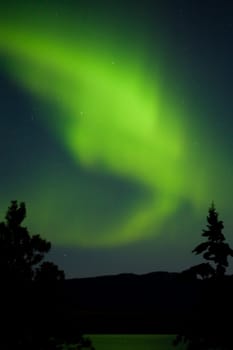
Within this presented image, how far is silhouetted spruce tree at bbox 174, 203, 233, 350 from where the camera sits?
23.3 metres

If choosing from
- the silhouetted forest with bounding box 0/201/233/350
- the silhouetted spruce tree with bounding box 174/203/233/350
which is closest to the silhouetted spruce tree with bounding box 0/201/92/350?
the silhouetted forest with bounding box 0/201/233/350

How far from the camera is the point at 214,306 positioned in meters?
23.6

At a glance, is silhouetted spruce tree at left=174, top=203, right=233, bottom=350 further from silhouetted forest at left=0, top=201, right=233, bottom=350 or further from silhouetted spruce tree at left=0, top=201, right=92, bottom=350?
silhouetted spruce tree at left=0, top=201, right=92, bottom=350

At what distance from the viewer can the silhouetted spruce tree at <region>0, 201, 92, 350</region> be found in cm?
2438

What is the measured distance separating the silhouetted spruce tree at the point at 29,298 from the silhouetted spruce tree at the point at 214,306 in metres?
4.92

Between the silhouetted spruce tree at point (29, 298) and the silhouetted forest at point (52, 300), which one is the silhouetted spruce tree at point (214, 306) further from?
the silhouetted spruce tree at point (29, 298)

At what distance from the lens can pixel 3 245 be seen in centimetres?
2492

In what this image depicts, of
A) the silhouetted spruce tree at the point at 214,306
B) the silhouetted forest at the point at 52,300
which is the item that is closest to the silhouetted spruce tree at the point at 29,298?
the silhouetted forest at the point at 52,300

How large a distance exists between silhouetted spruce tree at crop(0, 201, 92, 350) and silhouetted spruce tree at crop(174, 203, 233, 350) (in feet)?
16.1

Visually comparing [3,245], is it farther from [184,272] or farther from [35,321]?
[184,272]

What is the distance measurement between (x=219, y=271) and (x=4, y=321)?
9.76 metres

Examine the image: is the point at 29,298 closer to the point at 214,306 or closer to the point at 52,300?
the point at 52,300

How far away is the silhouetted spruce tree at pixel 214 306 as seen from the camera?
23.3m

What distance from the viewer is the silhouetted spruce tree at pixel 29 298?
24.4 m
